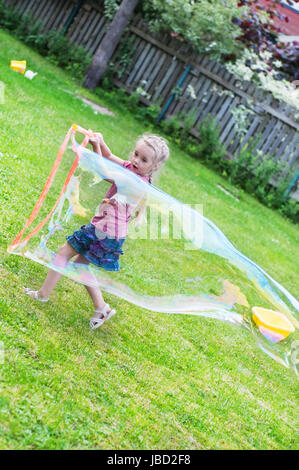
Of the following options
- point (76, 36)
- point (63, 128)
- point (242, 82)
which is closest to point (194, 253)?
point (63, 128)

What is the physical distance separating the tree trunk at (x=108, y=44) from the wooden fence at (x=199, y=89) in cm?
55

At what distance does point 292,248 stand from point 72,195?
222 inches

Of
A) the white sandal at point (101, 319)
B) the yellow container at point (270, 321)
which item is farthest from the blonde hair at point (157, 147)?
the yellow container at point (270, 321)

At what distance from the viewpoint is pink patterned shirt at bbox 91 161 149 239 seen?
3.39m

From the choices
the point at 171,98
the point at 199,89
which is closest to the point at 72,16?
the point at 171,98

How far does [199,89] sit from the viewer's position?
442 inches

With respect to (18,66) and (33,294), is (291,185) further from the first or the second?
(33,294)

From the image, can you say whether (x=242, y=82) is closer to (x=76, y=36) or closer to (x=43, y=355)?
(x=76, y=36)

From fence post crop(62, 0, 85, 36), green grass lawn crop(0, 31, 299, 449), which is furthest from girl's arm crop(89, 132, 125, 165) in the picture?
fence post crop(62, 0, 85, 36)

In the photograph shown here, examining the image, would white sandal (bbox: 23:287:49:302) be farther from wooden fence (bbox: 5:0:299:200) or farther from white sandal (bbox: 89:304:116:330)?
wooden fence (bbox: 5:0:299:200)

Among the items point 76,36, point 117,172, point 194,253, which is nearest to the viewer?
point 117,172

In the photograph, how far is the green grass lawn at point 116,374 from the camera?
2824 millimetres

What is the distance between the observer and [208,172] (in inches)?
401

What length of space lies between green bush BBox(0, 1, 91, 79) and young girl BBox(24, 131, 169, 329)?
8780mm
